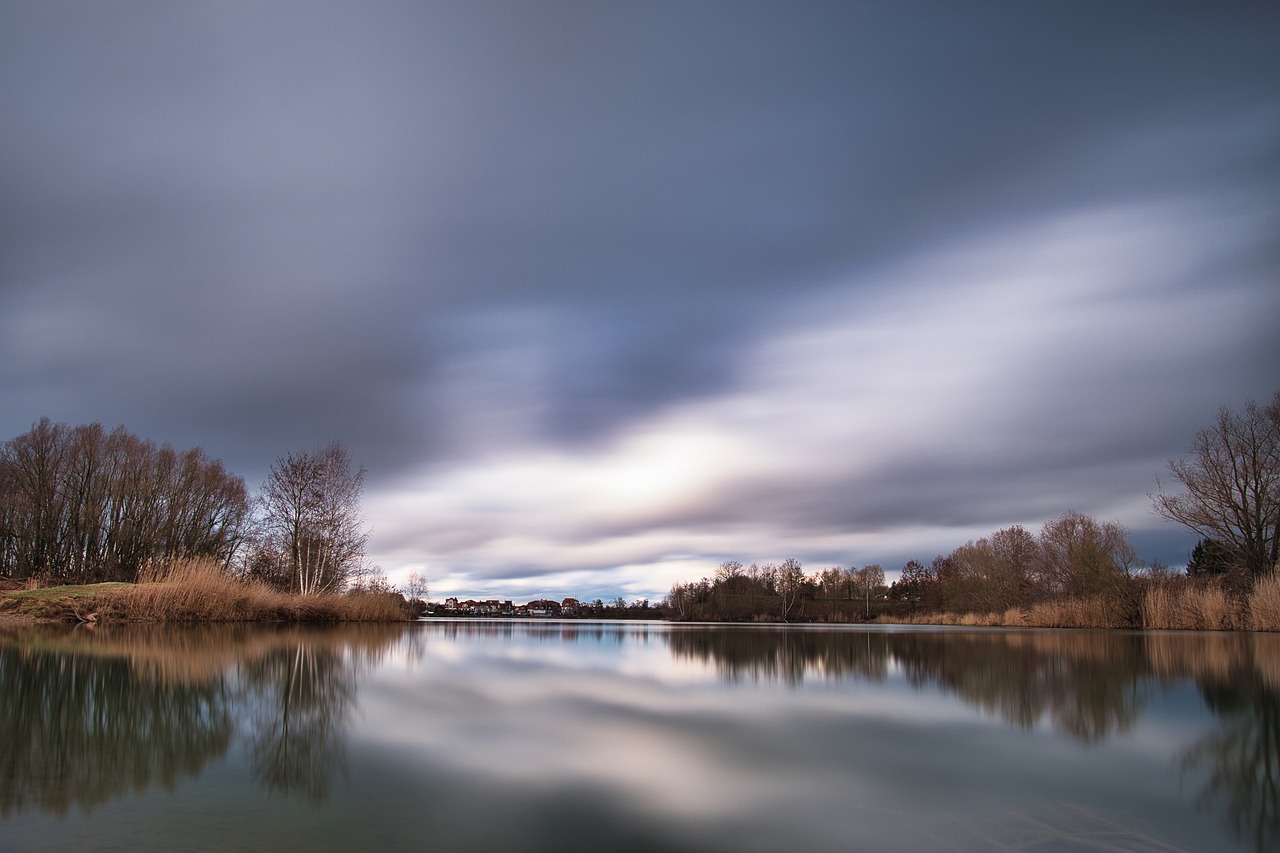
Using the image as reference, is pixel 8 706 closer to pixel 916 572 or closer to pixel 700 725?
pixel 700 725

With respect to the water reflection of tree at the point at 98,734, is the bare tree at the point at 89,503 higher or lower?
higher

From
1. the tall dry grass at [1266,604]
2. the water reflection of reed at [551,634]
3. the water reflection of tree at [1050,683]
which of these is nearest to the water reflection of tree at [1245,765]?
the water reflection of tree at [1050,683]

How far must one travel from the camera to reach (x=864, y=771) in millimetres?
4234

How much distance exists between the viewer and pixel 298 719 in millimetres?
5668

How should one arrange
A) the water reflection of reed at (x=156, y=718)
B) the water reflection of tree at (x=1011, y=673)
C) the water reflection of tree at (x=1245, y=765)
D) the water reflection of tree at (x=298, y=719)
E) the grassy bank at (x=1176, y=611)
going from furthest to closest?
the grassy bank at (x=1176, y=611)
the water reflection of tree at (x=1011, y=673)
the water reflection of tree at (x=298, y=719)
the water reflection of reed at (x=156, y=718)
the water reflection of tree at (x=1245, y=765)

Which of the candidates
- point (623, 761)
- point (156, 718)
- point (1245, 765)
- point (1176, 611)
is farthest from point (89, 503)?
point (1176, 611)

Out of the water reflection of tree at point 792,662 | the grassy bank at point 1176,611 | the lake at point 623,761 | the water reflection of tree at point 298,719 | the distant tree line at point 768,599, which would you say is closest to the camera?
the lake at point 623,761

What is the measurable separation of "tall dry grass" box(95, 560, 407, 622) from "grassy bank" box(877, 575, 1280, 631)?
30.2 meters

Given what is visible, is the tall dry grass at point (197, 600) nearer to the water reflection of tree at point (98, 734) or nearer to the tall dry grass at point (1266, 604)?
the water reflection of tree at point (98, 734)

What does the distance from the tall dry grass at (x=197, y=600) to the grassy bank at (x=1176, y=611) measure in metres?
30.2

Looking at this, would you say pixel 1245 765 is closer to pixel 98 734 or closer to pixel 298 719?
pixel 298 719

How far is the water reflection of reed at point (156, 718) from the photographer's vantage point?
3.82 metres

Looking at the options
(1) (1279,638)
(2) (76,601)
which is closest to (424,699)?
(2) (76,601)

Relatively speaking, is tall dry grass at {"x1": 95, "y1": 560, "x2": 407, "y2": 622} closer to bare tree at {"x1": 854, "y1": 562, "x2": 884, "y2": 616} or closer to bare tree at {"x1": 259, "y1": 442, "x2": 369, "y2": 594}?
bare tree at {"x1": 259, "y1": 442, "x2": 369, "y2": 594}
